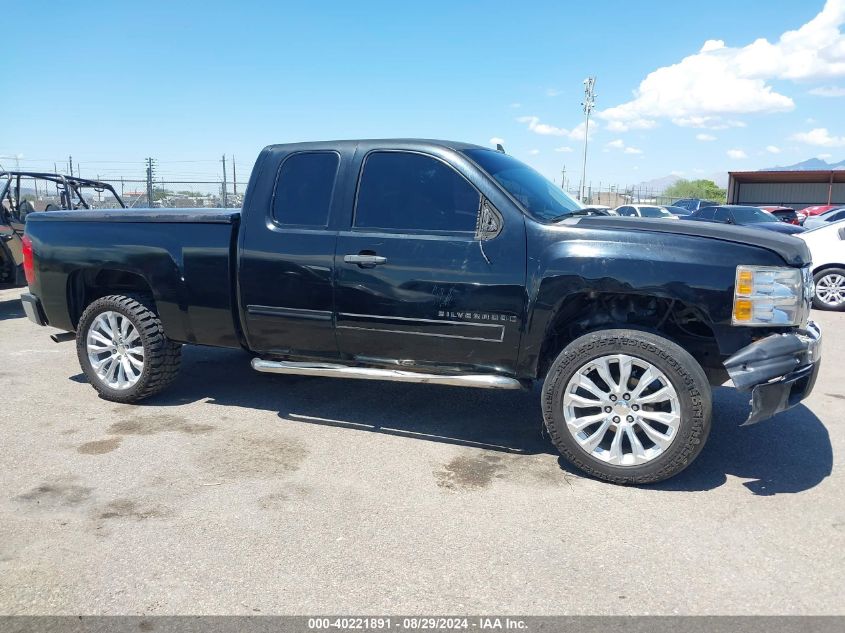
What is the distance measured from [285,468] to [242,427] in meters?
0.87

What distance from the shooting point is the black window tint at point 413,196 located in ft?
13.7

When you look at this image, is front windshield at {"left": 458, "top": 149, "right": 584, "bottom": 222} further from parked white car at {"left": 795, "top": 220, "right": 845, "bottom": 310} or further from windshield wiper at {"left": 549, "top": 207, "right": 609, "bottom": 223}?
parked white car at {"left": 795, "top": 220, "right": 845, "bottom": 310}

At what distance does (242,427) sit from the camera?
15.5 feet

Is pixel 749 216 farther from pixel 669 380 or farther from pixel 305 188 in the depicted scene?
pixel 305 188

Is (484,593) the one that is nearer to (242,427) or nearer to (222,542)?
(222,542)

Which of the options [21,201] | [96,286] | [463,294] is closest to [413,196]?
[463,294]

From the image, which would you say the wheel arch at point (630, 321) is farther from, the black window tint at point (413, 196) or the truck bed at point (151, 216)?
the truck bed at point (151, 216)

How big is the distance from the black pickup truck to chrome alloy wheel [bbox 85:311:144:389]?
0.6 inches

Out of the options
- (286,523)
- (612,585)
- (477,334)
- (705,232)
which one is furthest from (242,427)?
(705,232)

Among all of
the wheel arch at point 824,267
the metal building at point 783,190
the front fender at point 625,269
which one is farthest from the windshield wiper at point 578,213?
Answer: the metal building at point 783,190

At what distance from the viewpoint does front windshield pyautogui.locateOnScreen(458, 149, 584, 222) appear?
4.18m

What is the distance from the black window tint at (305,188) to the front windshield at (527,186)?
0.99 m

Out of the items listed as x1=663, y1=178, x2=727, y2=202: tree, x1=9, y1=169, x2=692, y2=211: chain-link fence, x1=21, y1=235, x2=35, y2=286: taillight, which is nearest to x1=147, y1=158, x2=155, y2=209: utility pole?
x1=9, y1=169, x2=692, y2=211: chain-link fence

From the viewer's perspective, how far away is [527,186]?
4457 millimetres
